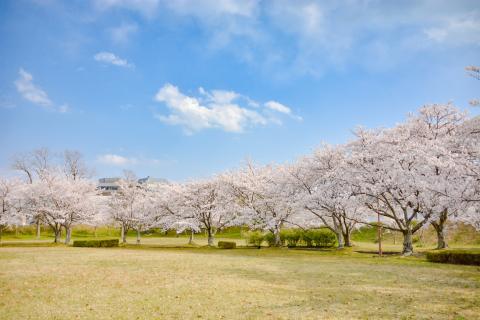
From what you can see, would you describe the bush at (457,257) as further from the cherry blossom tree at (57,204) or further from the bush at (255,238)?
the cherry blossom tree at (57,204)

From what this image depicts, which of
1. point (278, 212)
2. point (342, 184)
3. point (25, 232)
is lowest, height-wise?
point (25, 232)

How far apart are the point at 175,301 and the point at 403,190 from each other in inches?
887

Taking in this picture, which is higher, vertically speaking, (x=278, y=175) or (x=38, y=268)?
(x=278, y=175)

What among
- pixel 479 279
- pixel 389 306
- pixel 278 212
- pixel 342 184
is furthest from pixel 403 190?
pixel 389 306

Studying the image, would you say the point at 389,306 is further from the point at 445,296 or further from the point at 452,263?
the point at 452,263

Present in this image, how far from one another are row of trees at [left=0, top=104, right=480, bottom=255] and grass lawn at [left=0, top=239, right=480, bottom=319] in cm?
828

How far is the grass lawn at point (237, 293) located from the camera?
1065 cm

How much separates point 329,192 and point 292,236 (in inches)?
523

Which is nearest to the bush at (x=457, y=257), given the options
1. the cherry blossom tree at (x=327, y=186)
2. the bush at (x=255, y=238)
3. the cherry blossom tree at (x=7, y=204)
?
the cherry blossom tree at (x=327, y=186)

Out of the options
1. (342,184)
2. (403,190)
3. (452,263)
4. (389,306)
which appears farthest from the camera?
(342,184)

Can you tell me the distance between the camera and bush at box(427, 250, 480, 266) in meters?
22.7

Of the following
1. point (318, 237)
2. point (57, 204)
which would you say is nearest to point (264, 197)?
point (318, 237)

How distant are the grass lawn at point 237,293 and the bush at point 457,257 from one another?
191 cm

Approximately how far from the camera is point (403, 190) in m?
28.7
